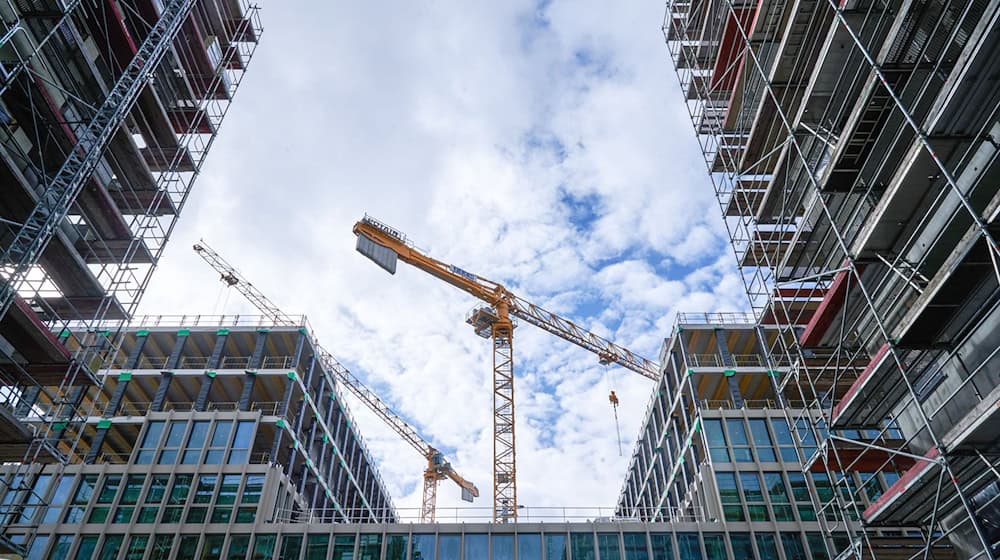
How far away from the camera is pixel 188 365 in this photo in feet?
164

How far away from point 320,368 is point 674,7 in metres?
36.6

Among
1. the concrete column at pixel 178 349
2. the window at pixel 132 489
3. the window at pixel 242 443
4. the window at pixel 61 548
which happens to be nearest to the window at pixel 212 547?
the window at pixel 242 443

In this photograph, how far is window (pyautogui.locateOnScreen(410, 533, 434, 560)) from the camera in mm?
38344

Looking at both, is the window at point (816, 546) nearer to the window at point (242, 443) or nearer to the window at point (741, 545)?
the window at point (741, 545)

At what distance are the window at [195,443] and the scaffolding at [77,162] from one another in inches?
555

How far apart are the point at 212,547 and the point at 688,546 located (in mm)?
27066

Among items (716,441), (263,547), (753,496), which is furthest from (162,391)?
(753,496)

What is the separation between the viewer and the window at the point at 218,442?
42.0 meters

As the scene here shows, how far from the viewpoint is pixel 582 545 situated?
3853cm

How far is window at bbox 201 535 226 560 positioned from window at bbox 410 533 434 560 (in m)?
10.9

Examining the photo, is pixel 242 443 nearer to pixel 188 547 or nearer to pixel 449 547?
pixel 188 547

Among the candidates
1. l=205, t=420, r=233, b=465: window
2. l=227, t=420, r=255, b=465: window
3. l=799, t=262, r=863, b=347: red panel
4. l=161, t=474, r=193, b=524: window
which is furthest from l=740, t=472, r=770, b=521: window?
l=161, t=474, r=193, b=524: window

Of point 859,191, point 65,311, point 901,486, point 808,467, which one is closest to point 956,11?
point 859,191

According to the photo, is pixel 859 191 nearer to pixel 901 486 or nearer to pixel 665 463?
pixel 901 486
